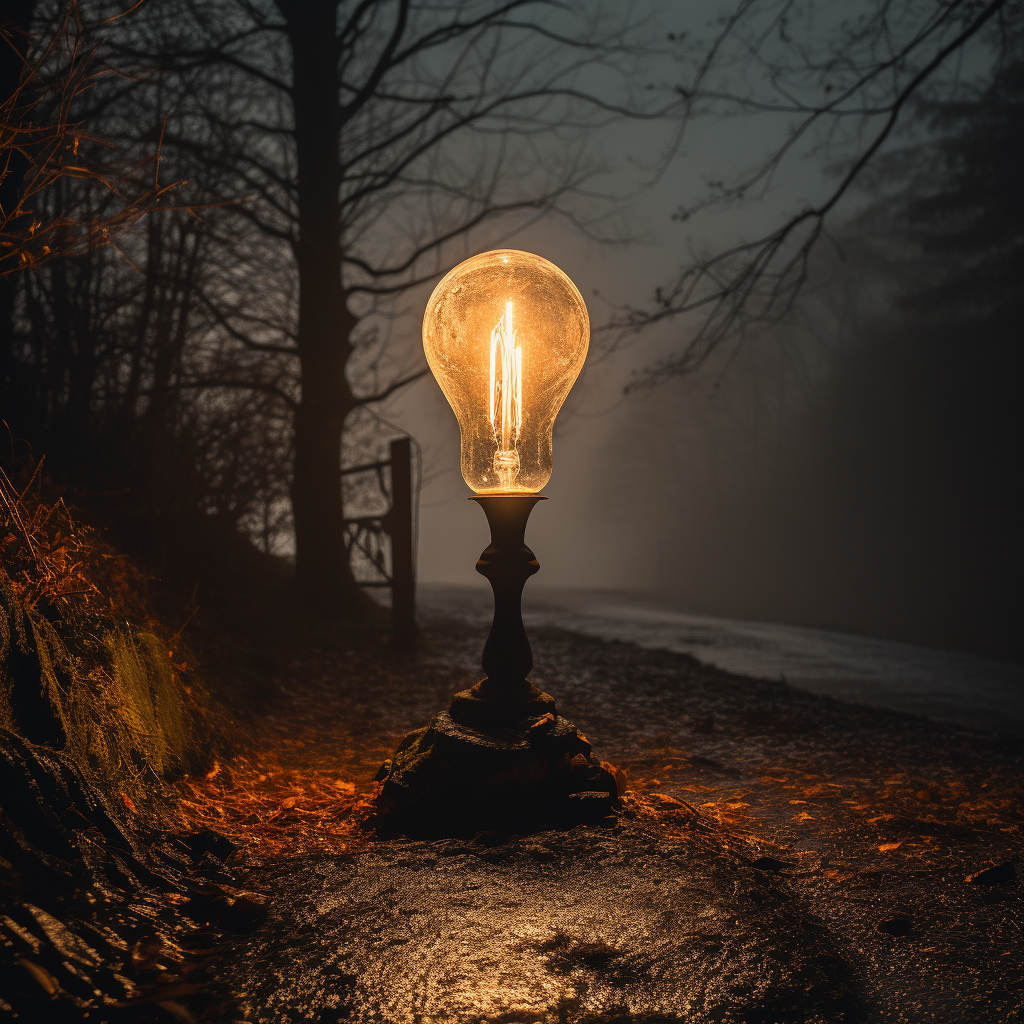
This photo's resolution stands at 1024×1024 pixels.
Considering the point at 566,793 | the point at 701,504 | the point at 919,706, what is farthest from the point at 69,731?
the point at 701,504

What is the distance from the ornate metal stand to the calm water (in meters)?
4.77

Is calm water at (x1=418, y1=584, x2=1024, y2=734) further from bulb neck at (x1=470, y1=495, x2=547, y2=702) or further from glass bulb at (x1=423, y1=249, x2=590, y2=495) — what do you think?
glass bulb at (x1=423, y1=249, x2=590, y2=495)

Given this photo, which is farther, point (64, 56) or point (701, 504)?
point (701, 504)

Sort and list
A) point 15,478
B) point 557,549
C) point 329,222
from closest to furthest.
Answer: point 15,478 < point 329,222 < point 557,549

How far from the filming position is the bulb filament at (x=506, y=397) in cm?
333

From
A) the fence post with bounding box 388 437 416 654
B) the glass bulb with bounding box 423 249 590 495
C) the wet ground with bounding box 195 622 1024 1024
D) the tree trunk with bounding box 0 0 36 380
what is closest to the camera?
the wet ground with bounding box 195 622 1024 1024

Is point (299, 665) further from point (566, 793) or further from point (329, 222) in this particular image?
point (329, 222)

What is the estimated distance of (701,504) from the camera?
134 feet

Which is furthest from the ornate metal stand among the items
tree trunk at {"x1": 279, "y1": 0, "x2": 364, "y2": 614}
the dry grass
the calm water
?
tree trunk at {"x1": 279, "y1": 0, "x2": 364, "y2": 614}

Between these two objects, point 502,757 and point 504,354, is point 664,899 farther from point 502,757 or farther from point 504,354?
point 504,354

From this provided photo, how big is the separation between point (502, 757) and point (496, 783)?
0.11m

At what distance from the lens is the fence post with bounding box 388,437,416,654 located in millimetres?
7406

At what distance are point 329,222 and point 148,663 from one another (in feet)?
22.5

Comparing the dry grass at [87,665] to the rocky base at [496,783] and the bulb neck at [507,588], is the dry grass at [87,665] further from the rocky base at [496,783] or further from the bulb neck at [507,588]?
the bulb neck at [507,588]
